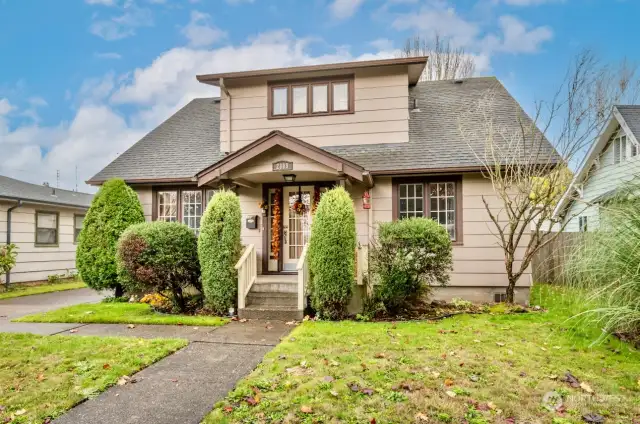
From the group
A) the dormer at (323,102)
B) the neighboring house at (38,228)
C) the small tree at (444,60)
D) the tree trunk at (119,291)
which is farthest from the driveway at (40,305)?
the small tree at (444,60)

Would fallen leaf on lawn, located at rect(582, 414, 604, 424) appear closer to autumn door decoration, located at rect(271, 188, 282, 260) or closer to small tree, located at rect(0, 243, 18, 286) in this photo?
autumn door decoration, located at rect(271, 188, 282, 260)

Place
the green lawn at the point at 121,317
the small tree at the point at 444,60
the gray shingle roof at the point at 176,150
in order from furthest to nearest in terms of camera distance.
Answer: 1. the small tree at the point at 444,60
2. the gray shingle roof at the point at 176,150
3. the green lawn at the point at 121,317

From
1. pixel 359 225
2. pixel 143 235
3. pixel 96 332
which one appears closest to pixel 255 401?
pixel 96 332

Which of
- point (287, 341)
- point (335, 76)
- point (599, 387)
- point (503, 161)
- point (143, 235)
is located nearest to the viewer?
point (599, 387)

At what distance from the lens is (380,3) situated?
11.7 metres

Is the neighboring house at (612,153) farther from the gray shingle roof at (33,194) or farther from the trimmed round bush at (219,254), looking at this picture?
the gray shingle roof at (33,194)

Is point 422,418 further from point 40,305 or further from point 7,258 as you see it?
point 7,258

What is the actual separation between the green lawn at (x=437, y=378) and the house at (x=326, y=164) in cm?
253

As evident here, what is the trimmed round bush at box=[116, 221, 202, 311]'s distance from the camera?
711 centimetres

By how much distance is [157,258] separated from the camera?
23.6 feet

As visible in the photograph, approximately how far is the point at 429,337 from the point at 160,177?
7549 millimetres

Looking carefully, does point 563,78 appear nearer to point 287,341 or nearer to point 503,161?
point 503,161

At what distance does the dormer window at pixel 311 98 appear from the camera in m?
9.70

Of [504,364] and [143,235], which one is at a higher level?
[143,235]
